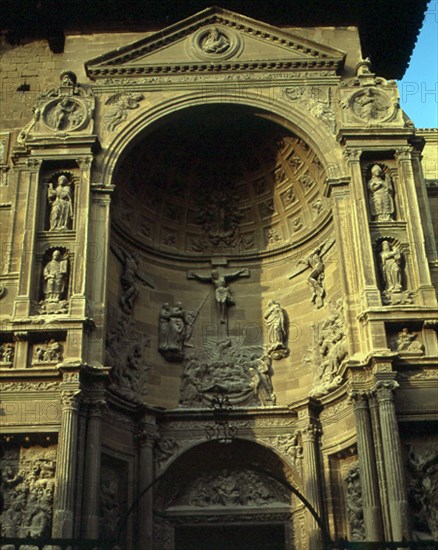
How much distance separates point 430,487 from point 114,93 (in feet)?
33.8

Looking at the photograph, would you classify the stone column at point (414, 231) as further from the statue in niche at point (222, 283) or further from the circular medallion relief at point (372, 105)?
the statue in niche at point (222, 283)

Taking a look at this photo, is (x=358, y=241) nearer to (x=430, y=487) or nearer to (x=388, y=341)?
(x=388, y=341)

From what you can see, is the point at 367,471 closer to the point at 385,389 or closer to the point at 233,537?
the point at 385,389

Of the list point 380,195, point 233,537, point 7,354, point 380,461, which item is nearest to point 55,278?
point 7,354

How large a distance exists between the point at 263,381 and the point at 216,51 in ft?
24.1

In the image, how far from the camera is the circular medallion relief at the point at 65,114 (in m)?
17.6

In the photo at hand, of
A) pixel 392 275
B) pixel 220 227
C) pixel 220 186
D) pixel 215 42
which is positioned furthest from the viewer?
pixel 220 186

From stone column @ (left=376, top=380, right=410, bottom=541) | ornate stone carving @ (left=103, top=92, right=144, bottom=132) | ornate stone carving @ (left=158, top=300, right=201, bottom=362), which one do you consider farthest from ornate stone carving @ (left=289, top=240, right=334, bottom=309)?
ornate stone carving @ (left=103, top=92, right=144, bottom=132)

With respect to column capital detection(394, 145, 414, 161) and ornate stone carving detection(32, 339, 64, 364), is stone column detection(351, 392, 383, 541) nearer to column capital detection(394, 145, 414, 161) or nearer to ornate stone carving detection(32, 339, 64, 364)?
column capital detection(394, 145, 414, 161)

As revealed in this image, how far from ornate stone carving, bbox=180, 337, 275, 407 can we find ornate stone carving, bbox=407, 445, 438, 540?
362 cm

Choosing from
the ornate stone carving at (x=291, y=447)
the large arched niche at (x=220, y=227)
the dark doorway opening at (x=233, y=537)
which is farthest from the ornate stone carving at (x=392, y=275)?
the dark doorway opening at (x=233, y=537)

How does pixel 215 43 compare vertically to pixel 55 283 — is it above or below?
above

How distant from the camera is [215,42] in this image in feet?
62.2

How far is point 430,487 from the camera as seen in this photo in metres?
14.2
